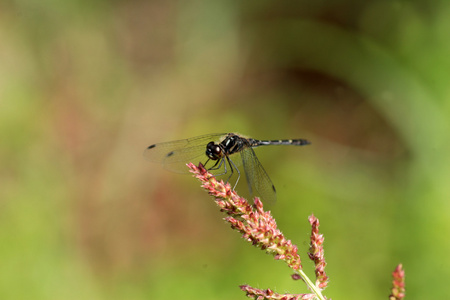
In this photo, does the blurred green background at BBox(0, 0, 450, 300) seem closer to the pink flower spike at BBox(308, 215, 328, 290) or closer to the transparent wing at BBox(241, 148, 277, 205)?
the transparent wing at BBox(241, 148, 277, 205)

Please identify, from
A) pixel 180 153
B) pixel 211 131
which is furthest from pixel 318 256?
pixel 211 131

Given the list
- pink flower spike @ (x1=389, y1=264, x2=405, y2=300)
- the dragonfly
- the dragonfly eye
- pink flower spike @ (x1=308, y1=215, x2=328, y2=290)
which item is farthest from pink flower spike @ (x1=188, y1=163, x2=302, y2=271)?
the dragonfly eye

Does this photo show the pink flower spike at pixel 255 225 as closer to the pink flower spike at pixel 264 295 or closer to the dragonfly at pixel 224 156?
the pink flower spike at pixel 264 295

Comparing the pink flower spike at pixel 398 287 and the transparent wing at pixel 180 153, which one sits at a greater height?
the transparent wing at pixel 180 153

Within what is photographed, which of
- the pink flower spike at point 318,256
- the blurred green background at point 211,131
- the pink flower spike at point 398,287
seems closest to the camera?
the pink flower spike at point 398,287

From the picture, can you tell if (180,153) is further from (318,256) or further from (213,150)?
(318,256)

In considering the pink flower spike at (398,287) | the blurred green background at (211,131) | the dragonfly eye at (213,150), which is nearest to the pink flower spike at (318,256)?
the pink flower spike at (398,287)

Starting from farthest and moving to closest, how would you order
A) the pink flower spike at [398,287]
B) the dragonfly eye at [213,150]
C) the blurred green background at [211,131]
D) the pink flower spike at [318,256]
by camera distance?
1. the blurred green background at [211,131]
2. the dragonfly eye at [213,150]
3. the pink flower spike at [318,256]
4. the pink flower spike at [398,287]
